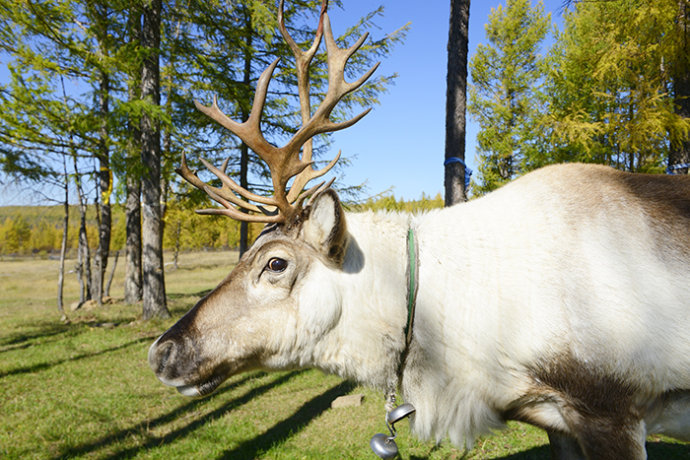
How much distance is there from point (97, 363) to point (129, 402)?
2389 mm

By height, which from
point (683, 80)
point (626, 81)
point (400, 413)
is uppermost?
point (626, 81)

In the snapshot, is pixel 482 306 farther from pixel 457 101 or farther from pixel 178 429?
pixel 178 429

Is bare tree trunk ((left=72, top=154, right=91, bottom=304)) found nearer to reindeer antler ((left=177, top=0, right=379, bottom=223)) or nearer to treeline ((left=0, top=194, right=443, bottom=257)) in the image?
reindeer antler ((left=177, top=0, right=379, bottom=223))

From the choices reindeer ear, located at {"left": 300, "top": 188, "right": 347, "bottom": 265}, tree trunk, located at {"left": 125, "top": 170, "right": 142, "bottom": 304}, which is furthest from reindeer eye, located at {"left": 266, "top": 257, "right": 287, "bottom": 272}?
tree trunk, located at {"left": 125, "top": 170, "right": 142, "bottom": 304}

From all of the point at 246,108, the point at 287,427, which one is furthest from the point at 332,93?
the point at 246,108

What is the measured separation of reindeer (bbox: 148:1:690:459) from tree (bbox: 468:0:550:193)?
21.1m

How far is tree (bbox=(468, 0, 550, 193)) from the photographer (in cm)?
2281

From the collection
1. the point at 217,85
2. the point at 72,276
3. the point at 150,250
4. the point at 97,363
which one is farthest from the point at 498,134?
the point at 72,276

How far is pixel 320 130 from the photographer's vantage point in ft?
8.95

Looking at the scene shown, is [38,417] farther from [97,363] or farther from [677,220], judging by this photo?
[677,220]

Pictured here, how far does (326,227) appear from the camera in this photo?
224cm

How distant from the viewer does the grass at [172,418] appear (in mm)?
4145

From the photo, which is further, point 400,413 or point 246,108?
point 246,108

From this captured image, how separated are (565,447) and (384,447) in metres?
1.17
